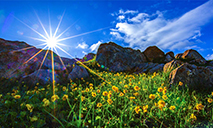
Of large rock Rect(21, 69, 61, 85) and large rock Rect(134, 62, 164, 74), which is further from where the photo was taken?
large rock Rect(134, 62, 164, 74)

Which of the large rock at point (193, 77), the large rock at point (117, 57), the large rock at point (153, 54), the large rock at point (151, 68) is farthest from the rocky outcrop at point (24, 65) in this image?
the large rock at point (153, 54)

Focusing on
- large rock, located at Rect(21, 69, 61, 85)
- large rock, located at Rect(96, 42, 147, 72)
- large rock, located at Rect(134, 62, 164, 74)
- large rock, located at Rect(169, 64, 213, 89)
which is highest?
large rock, located at Rect(96, 42, 147, 72)

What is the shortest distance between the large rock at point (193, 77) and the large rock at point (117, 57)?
20.0ft

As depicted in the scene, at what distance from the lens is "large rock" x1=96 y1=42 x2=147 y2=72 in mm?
10520

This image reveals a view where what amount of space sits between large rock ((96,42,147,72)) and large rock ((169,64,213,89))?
6.10 metres

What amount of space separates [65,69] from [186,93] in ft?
21.0

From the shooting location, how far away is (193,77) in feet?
13.8

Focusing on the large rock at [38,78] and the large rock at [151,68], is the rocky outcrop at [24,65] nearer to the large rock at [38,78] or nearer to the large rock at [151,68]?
the large rock at [38,78]

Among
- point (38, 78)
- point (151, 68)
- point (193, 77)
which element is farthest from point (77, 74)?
point (193, 77)

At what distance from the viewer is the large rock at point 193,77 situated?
4.11 metres

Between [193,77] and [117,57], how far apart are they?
22.9ft

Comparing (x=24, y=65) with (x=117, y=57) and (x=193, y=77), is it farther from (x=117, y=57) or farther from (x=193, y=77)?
(x=193, y=77)

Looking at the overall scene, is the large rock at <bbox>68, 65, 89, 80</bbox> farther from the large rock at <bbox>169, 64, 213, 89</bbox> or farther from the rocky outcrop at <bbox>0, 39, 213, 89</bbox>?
the large rock at <bbox>169, 64, 213, 89</bbox>

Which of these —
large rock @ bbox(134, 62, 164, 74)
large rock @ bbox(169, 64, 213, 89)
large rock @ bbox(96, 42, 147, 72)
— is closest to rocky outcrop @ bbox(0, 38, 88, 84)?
large rock @ bbox(96, 42, 147, 72)
